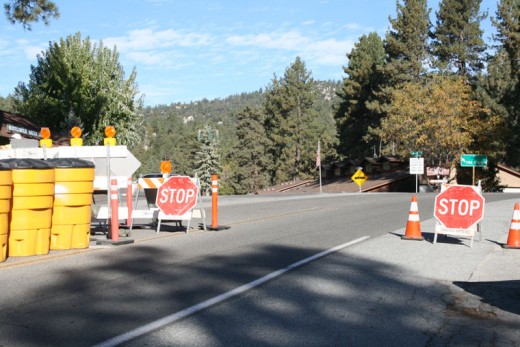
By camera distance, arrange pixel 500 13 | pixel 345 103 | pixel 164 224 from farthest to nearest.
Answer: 1. pixel 345 103
2. pixel 500 13
3. pixel 164 224

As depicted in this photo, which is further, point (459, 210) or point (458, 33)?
point (458, 33)

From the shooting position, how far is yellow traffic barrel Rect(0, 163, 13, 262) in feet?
28.8

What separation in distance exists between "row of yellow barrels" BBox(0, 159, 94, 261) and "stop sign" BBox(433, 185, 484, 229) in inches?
262

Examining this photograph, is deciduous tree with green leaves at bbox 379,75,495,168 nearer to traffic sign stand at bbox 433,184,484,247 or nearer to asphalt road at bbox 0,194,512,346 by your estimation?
traffic sign stand at bbox 433,184,484,247

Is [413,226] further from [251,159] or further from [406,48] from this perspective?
[251,159]

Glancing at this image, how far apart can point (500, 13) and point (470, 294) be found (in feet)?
188

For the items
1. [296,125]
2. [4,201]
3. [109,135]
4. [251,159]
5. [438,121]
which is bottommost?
[4,201]

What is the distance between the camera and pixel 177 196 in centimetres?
Result: 1320

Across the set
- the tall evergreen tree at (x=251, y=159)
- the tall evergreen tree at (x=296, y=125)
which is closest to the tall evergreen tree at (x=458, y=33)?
the tall evergreen tree at (x=296, y=125)

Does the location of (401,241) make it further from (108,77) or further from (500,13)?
(500,13)

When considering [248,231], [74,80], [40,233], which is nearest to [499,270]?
[248,231]

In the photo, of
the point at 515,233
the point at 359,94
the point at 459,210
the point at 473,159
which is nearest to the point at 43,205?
the point at 459,210

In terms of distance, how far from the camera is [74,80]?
145 ft

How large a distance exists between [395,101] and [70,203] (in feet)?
148
